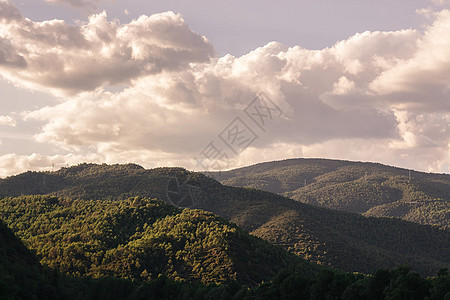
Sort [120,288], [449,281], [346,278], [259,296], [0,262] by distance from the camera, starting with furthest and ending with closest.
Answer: [120,288]
[259,296]
[346,278]
[0,262]
[449,281]

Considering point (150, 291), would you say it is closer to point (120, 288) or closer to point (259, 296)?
point (120, 288)

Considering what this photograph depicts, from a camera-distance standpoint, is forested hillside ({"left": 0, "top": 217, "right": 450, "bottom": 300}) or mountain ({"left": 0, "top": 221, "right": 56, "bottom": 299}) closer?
forested hillside ({"left": 0, "top": 217, "right": 450, "bottom": 300})

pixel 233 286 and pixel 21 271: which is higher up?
pixel 21 271

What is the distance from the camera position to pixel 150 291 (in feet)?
519

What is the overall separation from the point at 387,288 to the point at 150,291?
262 ft

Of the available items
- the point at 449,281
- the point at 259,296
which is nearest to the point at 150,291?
the point at 259,296

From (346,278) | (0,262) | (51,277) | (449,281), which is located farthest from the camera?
(51,277)

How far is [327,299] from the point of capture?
385 feet

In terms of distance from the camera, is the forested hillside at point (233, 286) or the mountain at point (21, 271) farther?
the mountain at point (21, 271)

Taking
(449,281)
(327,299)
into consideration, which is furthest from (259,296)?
(449,281)

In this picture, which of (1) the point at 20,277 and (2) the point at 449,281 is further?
(1) the point at 20,277

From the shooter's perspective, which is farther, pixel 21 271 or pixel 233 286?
pixel 233 286

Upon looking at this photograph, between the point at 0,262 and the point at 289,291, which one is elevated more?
the point at 0,262

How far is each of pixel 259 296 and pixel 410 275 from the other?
42.1m
